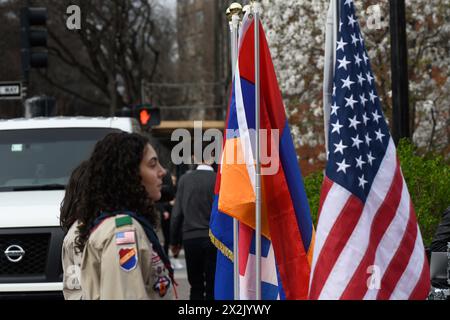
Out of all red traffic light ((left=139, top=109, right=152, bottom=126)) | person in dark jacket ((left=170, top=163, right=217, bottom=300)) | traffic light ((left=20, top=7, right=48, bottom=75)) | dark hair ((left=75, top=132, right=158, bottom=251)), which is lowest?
person in dark jacket ((left=170, top=163, right=217, bottom=300))

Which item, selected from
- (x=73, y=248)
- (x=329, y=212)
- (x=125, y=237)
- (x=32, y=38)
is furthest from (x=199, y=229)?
(x=32, y=38)

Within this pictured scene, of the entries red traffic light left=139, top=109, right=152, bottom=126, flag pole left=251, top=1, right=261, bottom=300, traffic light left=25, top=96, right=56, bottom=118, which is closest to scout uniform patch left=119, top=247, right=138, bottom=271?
flag pole left=251, top=1, right=261, bottom=300

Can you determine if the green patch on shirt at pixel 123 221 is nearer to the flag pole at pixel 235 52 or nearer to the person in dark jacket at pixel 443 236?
the person in dark jacket at pixel 443 236

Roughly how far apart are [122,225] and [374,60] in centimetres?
1626

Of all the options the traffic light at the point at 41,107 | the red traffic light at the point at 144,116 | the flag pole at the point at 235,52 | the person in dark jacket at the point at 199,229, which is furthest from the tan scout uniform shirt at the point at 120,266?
the red traffic light at the point at 144,116

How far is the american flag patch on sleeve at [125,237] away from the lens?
4621 mm

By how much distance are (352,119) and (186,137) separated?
339 cm

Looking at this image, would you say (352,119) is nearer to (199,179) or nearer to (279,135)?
(279,135)

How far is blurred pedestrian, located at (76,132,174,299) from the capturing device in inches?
181

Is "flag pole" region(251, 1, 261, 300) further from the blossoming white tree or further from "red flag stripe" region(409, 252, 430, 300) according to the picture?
the blossoming white tree

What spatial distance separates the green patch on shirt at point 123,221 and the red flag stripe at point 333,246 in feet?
4.72

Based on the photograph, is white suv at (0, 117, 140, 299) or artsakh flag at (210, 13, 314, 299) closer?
artsakh flag at (210, 13, 314, 299)
